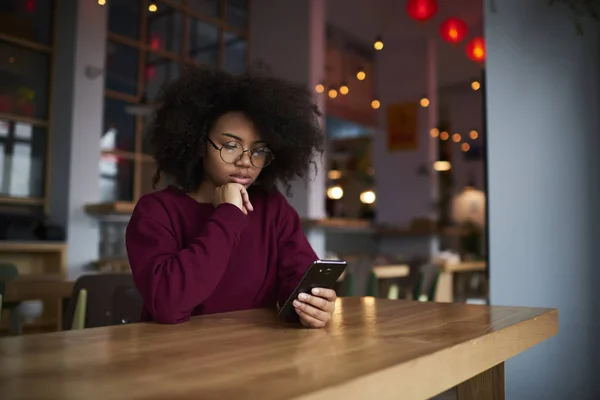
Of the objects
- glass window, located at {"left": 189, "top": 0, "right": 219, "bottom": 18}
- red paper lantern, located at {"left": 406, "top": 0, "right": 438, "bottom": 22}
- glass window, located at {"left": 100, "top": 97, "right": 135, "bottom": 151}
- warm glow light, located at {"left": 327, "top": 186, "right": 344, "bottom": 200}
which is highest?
glass window, located at {"left": 189, "top": 0, "right": 219, "bottom": 18}

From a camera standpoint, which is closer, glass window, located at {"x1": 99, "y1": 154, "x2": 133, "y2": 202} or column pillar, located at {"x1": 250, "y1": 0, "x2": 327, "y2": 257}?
glass window, located at {"x1": 99, "y1": 154, "x2": 133, "y2": 202}

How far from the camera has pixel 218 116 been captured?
5.34ft

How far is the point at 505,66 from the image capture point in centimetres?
234

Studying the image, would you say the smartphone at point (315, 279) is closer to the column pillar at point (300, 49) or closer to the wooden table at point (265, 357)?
the wooden table at point (265, 357)

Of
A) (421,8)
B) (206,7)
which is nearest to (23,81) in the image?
(206,7)

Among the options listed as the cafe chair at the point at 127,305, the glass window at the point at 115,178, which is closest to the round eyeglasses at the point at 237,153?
the cafe chair at the point at 127,305

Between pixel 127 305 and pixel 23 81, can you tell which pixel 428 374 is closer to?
pixel 127 305

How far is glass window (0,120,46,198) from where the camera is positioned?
4891 millimetres

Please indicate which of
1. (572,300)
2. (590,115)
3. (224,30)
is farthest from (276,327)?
(224,30)

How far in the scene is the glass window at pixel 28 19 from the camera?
4.92 metres

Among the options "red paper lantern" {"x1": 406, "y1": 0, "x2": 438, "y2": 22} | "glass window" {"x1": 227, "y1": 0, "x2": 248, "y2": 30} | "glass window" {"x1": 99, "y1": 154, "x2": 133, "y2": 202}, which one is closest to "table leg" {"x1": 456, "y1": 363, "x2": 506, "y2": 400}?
"red paper lantern" {"x1": 406, "y1": 0, "x2": 438, "y2": 22}

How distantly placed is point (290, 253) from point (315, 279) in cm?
40

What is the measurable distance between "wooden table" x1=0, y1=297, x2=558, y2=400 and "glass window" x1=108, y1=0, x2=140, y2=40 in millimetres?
5085

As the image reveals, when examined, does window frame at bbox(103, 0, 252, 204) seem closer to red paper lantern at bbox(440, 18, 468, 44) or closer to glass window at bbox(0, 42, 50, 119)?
glass window at bbox(0, 42, 50, 119)
